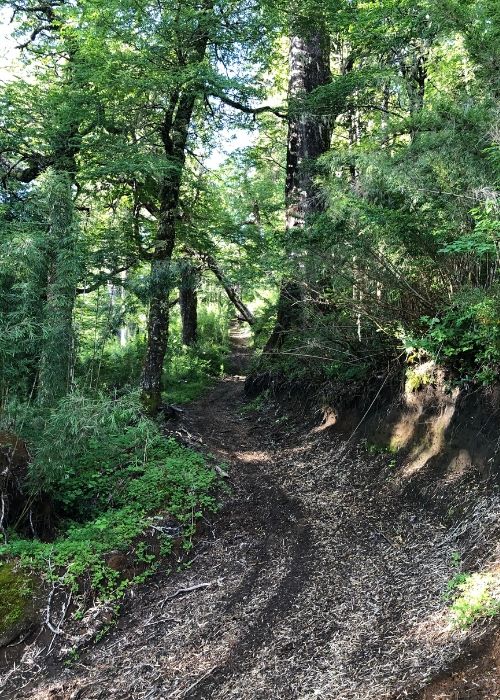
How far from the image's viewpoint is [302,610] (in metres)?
4.26

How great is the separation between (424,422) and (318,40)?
9.27m

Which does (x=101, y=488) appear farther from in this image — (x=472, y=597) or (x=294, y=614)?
(x=472, y=597)

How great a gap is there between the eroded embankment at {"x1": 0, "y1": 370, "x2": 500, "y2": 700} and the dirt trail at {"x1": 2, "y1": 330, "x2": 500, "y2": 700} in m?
0.01

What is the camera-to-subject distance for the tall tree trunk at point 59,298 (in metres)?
5.86

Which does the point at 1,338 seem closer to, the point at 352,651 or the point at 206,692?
the point at 206,692

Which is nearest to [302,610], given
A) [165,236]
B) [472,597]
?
[472,597]

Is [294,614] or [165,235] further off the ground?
[165,235]

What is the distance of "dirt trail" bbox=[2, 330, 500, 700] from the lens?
342 cm

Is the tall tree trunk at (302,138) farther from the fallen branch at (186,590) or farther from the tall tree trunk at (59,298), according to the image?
the fallen branch at (186,590)

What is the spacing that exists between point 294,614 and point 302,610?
0.08 metres

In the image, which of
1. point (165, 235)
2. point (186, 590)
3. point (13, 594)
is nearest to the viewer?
point (13, 594)

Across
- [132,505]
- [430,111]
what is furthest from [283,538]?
[430,111]

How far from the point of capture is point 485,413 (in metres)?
5.15

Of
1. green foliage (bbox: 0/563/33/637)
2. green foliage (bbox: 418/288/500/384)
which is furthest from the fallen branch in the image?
green foliage (bbox: 418/288/500/384)
